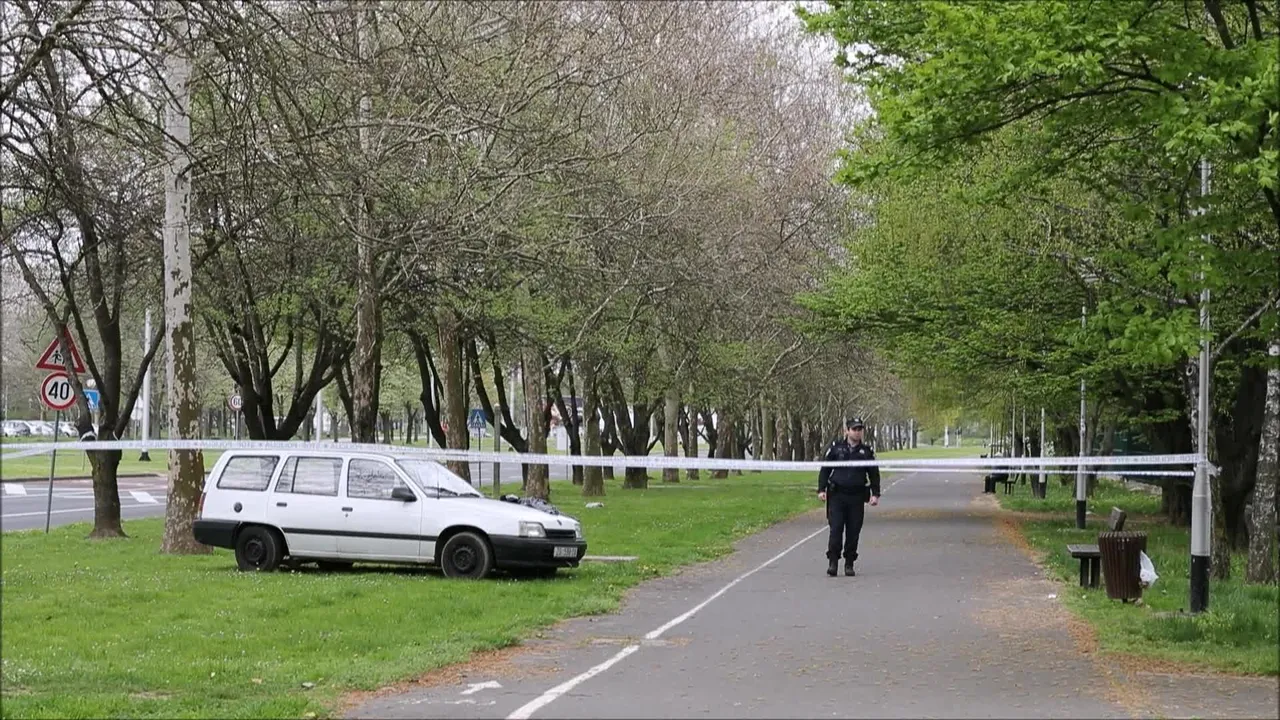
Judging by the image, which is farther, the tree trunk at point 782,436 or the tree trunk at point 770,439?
the tree trunk at point 782,436

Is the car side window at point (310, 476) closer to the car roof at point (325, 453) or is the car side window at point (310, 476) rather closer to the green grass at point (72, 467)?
the car roof at point (325, 453)

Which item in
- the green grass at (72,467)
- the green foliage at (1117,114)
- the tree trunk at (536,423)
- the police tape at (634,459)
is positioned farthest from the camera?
the green grass at (72,467)

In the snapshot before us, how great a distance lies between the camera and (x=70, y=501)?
3581 centimetres

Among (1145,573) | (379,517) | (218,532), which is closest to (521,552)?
(379,517)

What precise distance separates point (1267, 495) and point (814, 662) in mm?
7647

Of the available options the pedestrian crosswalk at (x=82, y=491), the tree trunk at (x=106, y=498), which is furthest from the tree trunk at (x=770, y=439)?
the tree trunk at (x=106, y=498)

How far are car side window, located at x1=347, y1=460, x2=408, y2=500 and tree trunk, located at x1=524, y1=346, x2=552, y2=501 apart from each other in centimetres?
1665

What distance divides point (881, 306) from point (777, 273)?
421 inches

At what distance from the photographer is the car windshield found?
1741 cm

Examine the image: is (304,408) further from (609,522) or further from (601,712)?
(601,712)

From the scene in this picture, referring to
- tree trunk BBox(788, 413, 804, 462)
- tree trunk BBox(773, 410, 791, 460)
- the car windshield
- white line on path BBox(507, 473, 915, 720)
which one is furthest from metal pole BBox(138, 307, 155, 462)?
tree trunk BBox(788, 413, 804, 462)

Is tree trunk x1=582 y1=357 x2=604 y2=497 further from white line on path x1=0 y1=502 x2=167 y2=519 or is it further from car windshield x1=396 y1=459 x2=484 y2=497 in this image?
car windshield x1=396 y1=459 x2=484 y2=497

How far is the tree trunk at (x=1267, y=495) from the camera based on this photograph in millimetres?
15930

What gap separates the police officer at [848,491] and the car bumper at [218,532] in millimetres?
7089
